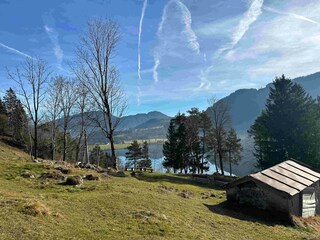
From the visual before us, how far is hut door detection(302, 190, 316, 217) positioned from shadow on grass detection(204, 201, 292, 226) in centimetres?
338

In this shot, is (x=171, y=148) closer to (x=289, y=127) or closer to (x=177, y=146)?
(x=177, y=146)

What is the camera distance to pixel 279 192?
23594 millimetres

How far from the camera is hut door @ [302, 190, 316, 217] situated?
25.4m

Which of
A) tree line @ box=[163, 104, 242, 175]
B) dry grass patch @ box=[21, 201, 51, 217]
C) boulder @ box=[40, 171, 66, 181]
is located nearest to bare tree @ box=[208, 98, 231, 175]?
tree line @ box=[163, 104, 242, 175]

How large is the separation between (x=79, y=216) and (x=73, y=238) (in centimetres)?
289

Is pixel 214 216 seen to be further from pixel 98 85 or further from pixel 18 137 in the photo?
pixel 18 137

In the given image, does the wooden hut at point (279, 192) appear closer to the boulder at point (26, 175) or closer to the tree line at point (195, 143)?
the boulder at point (26, 175)

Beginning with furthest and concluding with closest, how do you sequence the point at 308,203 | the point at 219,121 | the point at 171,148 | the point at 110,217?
the point at 171,148 < the point at 219,121 < the point at 308,203 < the point at 110,217

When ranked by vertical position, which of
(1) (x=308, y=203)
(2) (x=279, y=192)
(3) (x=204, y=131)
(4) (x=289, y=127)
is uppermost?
(4) (x=289, y=127)

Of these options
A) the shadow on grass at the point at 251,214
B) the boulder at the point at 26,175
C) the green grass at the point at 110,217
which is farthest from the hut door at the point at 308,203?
the boulder at the point at 26,175

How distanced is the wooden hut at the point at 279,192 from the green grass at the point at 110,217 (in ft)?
4.83

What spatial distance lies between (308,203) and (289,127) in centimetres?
2960

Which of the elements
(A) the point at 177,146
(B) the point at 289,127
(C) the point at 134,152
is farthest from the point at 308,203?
(C) the point at 134,152

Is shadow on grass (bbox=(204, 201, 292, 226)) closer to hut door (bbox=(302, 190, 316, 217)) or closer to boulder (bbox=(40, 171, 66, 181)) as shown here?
hut door (bbox=(302, 190, 316, 217))
